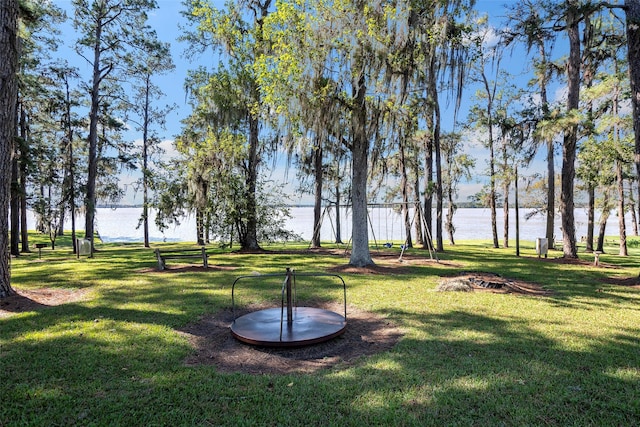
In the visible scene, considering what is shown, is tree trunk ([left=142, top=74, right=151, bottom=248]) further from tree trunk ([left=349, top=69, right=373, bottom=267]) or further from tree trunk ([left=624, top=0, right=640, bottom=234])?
tree trunk ([left=624, top=0, right=640, bottom=234])

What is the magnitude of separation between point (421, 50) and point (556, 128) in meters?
5.02

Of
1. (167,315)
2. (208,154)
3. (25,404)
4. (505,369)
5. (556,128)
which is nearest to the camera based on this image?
(25,404)

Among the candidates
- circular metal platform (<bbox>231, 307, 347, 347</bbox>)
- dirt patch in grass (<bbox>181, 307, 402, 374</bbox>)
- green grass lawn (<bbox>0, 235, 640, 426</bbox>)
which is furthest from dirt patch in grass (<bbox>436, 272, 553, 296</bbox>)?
circular metal platform (<bbox>231, 307, 347, 347</bbox>)

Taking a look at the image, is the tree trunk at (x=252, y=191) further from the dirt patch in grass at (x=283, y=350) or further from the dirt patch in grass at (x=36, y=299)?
the dirt patch in grass at (x=283, y=350)

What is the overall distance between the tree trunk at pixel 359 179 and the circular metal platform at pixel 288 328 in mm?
4647

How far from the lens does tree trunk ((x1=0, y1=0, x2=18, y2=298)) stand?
6.03m

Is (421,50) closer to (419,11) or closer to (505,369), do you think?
(419,11)

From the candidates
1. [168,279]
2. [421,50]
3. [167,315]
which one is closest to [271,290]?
[167,315]

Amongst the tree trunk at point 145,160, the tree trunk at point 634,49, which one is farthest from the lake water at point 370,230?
the tree trunk at point 634,49

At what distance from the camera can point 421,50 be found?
29.3 feet

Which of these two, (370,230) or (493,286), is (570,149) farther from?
(370,230)

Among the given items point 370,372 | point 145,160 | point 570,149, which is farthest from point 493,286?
point 145,160

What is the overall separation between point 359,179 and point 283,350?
643 centimetres

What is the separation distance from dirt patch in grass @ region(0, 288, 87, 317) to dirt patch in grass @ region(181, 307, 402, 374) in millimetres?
2996
